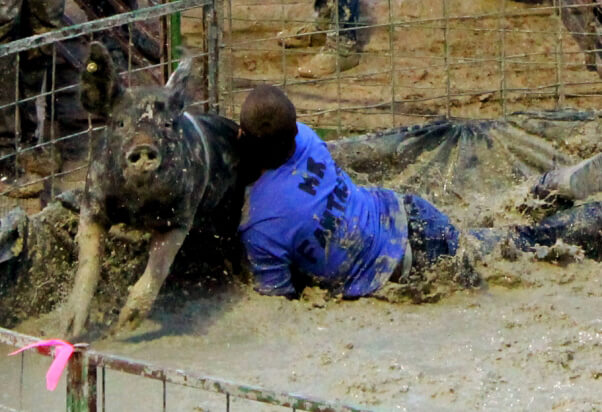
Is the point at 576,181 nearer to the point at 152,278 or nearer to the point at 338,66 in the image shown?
the point at 338,66

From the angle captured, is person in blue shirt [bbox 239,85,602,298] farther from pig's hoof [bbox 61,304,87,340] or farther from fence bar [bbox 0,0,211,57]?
fence bar [bbox 0,0,211,57]

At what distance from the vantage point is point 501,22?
10.5 meters

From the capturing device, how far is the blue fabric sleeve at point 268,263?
6648 mm

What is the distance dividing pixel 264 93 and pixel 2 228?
142 centimetres

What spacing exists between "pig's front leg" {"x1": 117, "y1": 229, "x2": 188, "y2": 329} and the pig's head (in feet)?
1.14

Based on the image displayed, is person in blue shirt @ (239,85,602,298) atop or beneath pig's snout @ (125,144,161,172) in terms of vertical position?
beneath

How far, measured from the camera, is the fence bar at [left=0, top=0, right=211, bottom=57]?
23.8ft

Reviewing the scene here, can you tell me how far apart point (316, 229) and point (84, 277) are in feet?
3.99

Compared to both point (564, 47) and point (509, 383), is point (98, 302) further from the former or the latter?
point (564, 47)

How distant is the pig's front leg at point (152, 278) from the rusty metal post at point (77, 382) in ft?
6.61

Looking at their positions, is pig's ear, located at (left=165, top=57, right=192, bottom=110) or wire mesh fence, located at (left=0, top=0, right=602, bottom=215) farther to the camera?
wire mesh fence, located at (left=0, top=0, right=602, bottom=215)

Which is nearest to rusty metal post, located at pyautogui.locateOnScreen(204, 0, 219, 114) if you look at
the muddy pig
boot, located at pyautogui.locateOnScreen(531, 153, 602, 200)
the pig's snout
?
the muddy pig

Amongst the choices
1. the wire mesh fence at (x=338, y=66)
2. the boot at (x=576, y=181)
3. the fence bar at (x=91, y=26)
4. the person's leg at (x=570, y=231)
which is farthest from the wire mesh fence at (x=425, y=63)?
the person's leg at (x=570, y=231)

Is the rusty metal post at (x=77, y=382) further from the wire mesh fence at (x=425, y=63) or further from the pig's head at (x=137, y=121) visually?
the wire mesh fence at (x=425, y=63)
